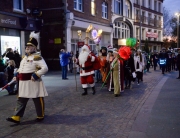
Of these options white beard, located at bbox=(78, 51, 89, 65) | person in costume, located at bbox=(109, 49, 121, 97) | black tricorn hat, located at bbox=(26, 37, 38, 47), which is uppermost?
black tricorn hat, located at bbox=(26, 37, 38, 47)

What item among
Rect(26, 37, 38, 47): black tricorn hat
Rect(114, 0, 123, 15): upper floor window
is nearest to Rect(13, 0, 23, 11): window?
Rect(26, 37, 38, 47): black tricorn hat

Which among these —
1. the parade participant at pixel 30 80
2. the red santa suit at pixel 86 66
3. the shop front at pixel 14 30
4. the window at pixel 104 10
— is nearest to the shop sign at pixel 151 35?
the window at pixel 104 10

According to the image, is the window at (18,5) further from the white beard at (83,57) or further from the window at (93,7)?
the white beard at (83,57)

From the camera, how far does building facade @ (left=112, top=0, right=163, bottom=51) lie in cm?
3553

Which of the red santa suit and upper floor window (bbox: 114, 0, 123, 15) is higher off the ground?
upper floor window (bbox: 114, 0, 123, 15)

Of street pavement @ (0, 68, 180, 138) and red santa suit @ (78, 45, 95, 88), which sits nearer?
street pavement @ (0, 68, 180, 138)

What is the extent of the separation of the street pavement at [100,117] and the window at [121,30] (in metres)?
26.2

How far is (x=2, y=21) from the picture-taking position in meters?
16.6

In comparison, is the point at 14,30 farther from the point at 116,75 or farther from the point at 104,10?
the point at 104,10

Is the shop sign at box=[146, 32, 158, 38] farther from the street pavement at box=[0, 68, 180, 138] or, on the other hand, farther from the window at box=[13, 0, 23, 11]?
the street pavement at box=[0, 68, 180, 138]

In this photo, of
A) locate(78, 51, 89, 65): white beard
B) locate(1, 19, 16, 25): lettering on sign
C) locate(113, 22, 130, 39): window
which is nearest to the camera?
locate(78, 51, 89, 65): white beard

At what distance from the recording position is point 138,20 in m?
41.6

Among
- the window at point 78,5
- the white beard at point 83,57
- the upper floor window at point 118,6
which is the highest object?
the upper floor window at point 118,6

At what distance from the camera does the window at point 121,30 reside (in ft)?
117
